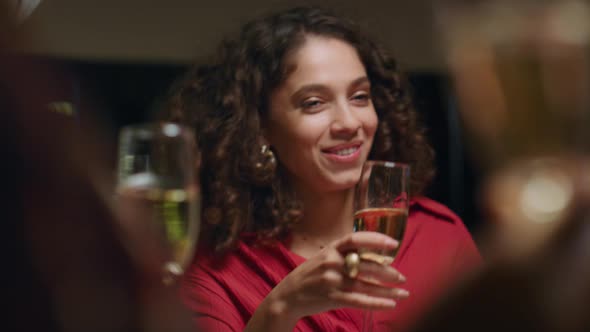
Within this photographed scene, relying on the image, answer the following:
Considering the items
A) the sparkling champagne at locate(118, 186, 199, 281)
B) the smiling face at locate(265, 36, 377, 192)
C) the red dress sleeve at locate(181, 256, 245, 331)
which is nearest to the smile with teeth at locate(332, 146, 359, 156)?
the smiling face at locate(265, 36, 377, 192)

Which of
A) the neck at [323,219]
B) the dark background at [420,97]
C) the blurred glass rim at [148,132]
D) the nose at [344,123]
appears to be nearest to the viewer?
the blurred glass rim at [148,132]

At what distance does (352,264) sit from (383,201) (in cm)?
11

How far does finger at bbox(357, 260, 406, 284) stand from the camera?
3.28 feet

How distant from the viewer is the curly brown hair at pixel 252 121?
165 centimetres

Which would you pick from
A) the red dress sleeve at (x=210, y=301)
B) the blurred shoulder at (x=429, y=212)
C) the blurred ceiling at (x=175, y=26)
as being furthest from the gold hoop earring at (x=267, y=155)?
the blurred ceiling at (x=175, y=26)

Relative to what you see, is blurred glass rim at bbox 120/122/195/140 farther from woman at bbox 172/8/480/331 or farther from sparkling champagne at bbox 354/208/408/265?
woman at bbox 172/8/480/331

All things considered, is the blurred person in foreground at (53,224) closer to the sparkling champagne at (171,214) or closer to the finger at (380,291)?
the sparkling champagne at (171,214)

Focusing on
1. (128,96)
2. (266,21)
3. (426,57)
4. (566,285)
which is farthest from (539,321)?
(426,57)

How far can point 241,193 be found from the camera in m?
1.68

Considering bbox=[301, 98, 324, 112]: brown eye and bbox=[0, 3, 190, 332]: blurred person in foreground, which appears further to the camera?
bbox=[301, 98, 324, 112]: brown eye

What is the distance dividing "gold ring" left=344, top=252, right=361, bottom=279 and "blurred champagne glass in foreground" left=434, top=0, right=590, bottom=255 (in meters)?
0.57

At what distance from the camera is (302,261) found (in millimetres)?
1603

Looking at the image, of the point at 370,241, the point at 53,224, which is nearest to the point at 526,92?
the point at 53,224

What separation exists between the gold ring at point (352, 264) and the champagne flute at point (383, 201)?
4cm
